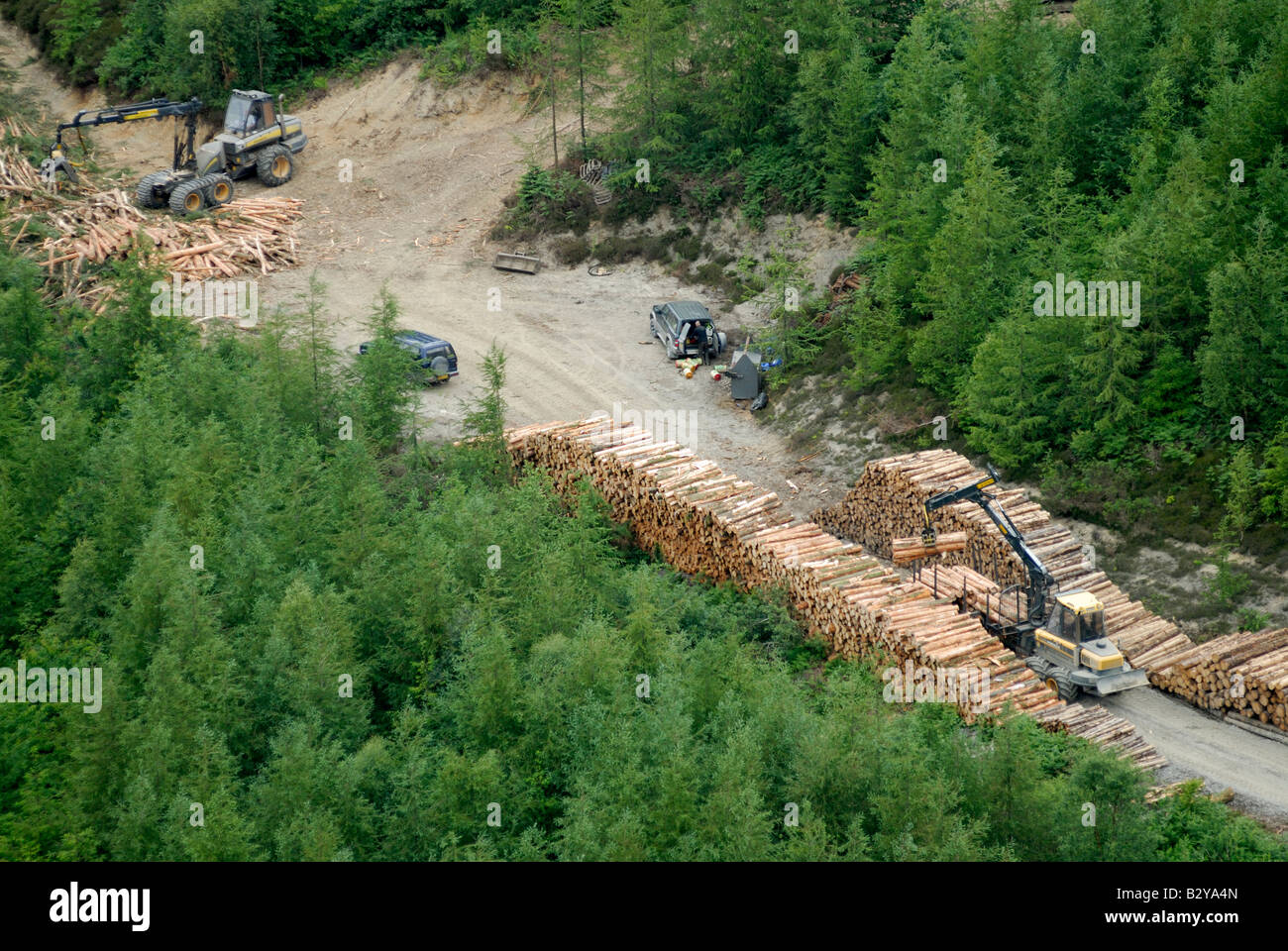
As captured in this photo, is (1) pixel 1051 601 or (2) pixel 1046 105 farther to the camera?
(2) pixel 1046 105

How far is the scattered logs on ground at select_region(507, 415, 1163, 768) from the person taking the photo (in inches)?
1067

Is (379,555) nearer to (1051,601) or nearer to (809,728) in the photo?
(809,728)

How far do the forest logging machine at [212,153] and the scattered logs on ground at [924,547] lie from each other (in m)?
31.4

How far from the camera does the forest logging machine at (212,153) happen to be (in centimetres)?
5094

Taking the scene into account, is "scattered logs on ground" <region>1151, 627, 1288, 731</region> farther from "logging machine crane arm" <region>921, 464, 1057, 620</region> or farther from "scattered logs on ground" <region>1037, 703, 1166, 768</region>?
"logging machine crane arm" <region>921, 464, 1057, 620</region>

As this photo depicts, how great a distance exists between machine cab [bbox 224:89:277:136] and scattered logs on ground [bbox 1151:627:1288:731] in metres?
41.0

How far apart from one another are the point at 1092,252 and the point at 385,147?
32753 mm

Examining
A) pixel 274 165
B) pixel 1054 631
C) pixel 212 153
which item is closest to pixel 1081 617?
pixel 1054 631

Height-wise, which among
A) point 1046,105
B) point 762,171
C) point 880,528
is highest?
point 1046,105

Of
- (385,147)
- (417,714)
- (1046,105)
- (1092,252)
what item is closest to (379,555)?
(417,714)

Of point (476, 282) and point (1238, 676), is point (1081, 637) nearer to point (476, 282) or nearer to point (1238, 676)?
point (1238, 676)

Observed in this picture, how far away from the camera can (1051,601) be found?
2930cm

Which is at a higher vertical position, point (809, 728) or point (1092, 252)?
→ point (1092, 252)

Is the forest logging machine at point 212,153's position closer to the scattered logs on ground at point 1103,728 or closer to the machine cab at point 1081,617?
the machine cab at point 1081,617
